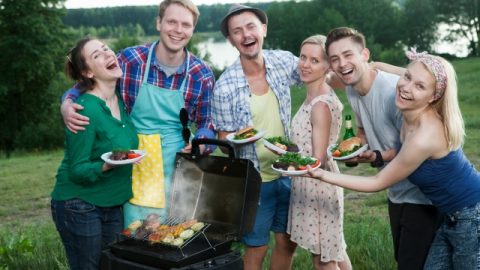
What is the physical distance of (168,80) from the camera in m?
3.60

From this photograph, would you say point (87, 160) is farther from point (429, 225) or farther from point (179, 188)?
point (429, 225)

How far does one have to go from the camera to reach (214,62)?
52.2 metres

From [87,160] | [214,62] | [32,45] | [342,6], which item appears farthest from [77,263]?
[342,6]

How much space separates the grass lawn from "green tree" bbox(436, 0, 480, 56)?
1477 inches

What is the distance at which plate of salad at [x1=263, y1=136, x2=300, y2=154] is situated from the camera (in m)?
3.32

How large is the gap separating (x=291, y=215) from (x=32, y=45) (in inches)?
1128

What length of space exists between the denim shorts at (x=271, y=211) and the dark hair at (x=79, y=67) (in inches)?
47.8

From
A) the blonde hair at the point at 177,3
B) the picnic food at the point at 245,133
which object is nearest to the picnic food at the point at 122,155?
the picnic food at the point at 245,133

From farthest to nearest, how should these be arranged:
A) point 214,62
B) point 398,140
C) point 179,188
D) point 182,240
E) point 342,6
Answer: point 342,6
point 214,62
point 179,188
point 398,140
point 182,240

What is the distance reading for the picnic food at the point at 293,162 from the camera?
308cm

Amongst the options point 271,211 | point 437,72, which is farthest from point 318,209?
point 437,72

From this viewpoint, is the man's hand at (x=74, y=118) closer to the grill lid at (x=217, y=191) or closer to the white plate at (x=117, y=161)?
the white plate at (x=117, y=161)

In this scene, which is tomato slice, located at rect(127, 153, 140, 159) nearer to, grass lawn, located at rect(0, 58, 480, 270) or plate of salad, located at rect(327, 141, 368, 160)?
plate of salad, located at rect(327, 141, 368, 160)

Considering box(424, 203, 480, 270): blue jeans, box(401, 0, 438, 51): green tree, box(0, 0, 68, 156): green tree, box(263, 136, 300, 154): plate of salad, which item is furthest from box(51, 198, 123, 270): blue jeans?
box(401, 0, 438, 51): green tree
